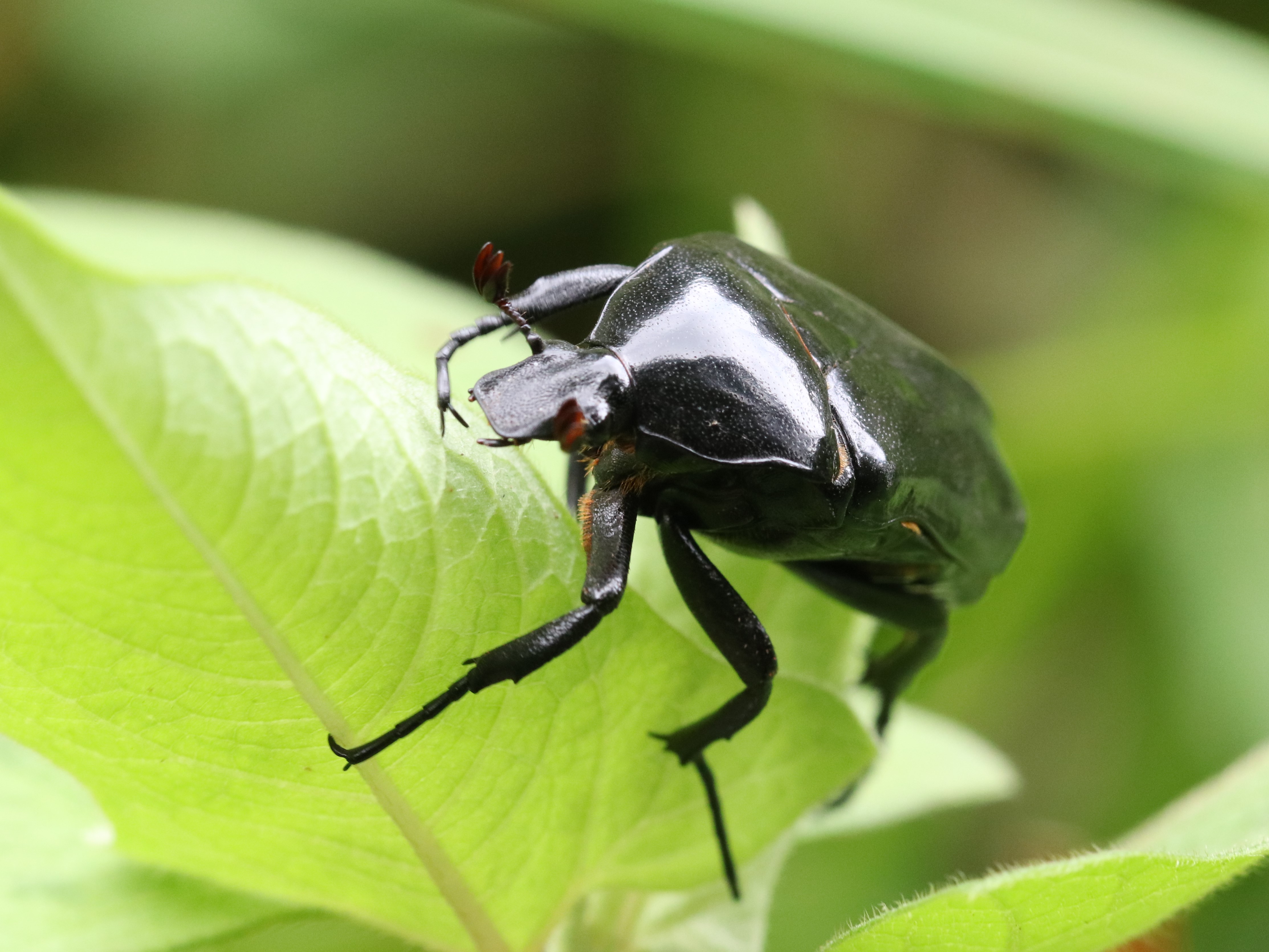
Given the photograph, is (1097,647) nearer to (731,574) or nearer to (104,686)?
(731,574)

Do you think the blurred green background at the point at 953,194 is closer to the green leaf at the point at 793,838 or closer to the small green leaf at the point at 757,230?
the green leaf at the point at 793,838

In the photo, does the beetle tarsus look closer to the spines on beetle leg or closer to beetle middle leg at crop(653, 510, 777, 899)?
beetle middle leg at crop(653, 510, 777, 899)

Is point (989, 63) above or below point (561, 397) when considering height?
above

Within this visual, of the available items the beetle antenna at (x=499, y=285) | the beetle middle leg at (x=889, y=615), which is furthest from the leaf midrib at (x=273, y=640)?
the beetle middle leg at (x=889, y=615)

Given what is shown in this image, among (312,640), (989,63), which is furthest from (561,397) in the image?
(989,63)

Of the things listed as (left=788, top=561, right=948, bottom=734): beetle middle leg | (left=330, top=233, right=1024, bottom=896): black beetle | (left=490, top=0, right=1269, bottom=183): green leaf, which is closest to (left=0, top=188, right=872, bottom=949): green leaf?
(left=330, top=233, right=1024, bottom=896): black beetle

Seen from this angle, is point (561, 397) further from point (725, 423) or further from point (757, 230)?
point (757, 230)
